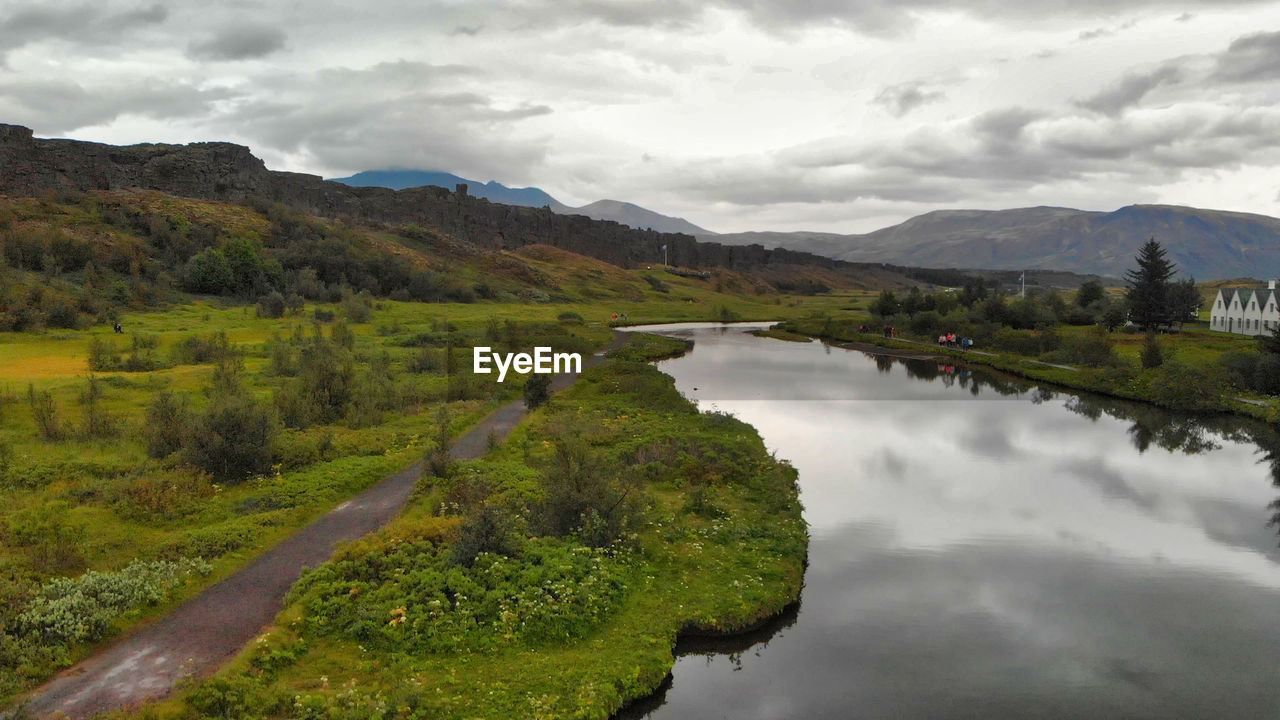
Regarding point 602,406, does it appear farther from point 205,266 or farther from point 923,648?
point 205,266

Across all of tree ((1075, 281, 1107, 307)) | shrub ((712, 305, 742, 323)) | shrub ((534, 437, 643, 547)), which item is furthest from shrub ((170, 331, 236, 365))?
tree ((1075, 281, 1107, 307))

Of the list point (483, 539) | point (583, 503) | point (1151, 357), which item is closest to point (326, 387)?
point (583, 503)

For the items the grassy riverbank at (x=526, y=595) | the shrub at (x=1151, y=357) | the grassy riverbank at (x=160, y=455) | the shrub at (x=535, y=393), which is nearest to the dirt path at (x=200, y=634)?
the grassy riverbank at (x=160, y=455)

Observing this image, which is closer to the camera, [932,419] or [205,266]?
[932,419]

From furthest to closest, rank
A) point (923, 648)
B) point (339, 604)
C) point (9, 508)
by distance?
point (9, 508)
point (923, 648)
point (339, 604)

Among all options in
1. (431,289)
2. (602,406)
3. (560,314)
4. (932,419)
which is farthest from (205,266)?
(932,419)

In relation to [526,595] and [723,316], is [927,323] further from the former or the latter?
[526,595]
